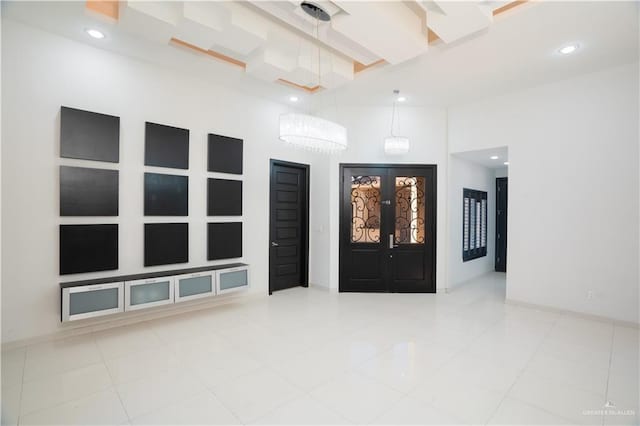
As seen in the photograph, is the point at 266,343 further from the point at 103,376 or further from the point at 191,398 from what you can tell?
the point at 103,376

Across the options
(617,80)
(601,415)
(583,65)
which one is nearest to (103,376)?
(601,415)

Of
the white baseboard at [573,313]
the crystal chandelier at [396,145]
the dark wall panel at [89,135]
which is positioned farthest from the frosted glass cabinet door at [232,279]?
the white baseboard at [573,313]

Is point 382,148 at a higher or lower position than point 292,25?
lower

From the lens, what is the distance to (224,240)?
484 centimetres

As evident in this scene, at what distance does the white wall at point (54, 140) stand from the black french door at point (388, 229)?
8.14 ft

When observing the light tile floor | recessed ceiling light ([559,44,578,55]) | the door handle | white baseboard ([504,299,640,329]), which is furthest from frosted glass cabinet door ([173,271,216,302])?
recessed ceiling light ([559,44,578,55])

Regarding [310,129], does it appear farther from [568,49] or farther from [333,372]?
[568,49]

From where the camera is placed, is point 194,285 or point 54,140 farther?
point 194,285

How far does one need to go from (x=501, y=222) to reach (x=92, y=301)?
8074mm

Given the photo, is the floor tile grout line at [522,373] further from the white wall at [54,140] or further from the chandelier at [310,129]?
the white wall at [54,140]

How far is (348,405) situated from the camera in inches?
93.8

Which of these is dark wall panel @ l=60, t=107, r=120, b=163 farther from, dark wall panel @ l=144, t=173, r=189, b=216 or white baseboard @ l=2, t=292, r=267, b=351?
white baseboard @ l=2, t=292, r=267, b=351

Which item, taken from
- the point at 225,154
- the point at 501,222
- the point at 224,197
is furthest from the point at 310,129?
the point at 501,222

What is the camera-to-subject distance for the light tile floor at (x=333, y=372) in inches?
90.2
